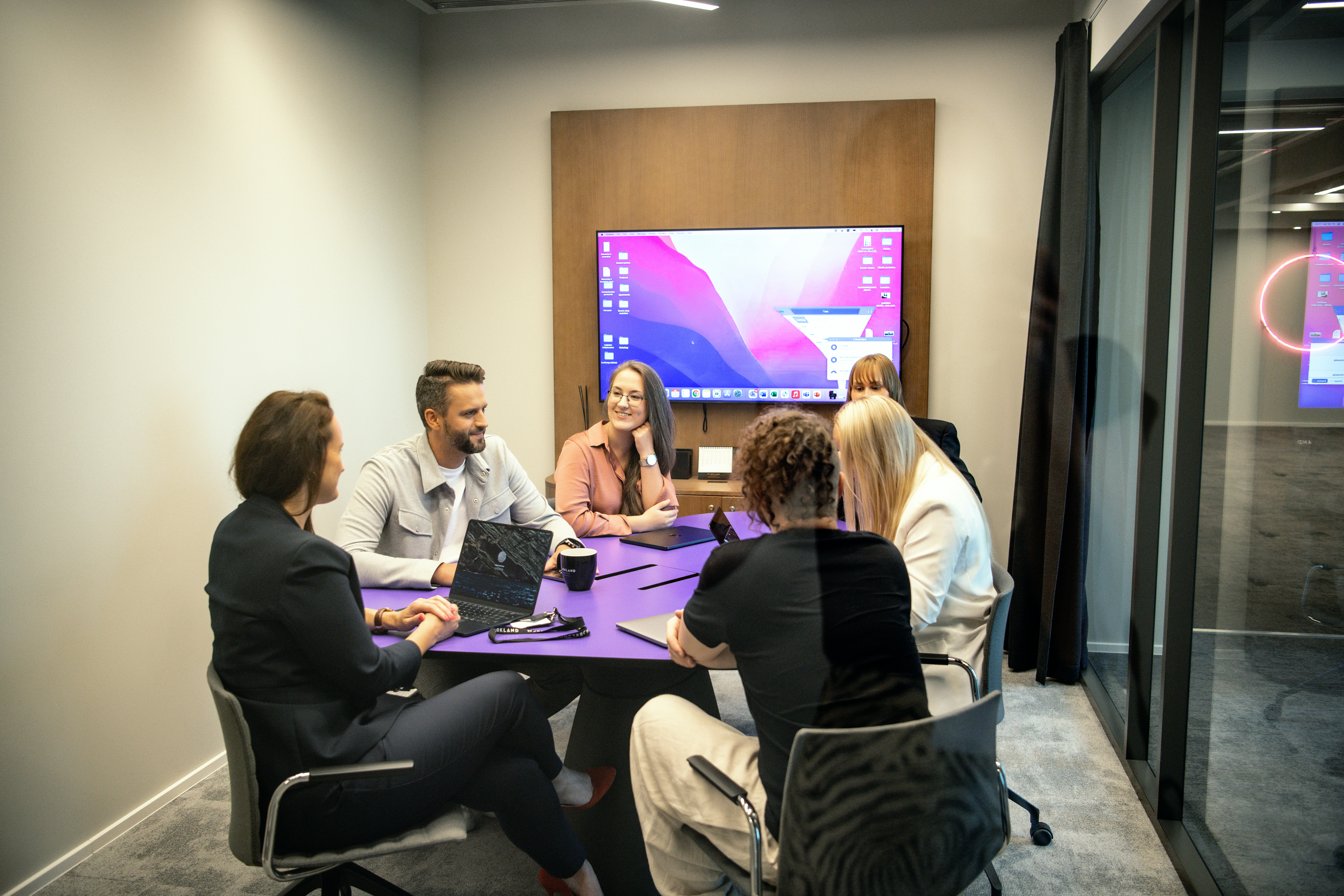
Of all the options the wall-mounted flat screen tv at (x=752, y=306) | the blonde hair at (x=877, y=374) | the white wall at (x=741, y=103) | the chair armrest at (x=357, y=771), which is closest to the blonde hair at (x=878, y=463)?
the chair armrest at (x=357, y=771)

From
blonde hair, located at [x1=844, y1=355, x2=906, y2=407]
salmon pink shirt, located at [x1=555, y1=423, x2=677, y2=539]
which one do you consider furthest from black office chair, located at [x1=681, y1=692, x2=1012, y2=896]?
blonde hair, located at [x1=844, y1=355, x2=906, y2=407]

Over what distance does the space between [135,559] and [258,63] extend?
1843 mm

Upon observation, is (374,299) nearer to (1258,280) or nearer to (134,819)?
(134,819)

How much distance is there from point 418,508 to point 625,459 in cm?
87

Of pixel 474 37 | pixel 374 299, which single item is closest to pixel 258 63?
pixel 374 299

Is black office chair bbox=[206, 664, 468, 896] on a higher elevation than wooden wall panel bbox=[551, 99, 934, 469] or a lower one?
lower

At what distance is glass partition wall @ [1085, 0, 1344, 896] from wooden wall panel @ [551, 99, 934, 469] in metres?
0.96

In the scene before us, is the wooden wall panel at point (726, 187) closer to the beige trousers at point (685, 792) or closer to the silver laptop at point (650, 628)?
the silver laptop at point (650, 628)

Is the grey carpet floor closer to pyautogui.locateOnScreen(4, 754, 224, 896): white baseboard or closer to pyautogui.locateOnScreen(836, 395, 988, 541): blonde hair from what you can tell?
pyautogui.locateOnScreen(4, 754, 224, 896): white baseboard

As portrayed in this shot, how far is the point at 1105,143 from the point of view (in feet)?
11.2

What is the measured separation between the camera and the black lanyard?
1.84 meters

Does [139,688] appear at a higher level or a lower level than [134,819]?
higher

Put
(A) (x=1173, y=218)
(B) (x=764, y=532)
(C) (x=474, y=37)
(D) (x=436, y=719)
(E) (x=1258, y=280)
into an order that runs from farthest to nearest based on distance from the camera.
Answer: (C) (x=474, y=37) < (A) (x=1173, y=218) < (E) (x=1258, y=280) < (D) (x=436, y=719) < (B) (x=764, y=532)

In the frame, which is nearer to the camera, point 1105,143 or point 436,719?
point 436,719
